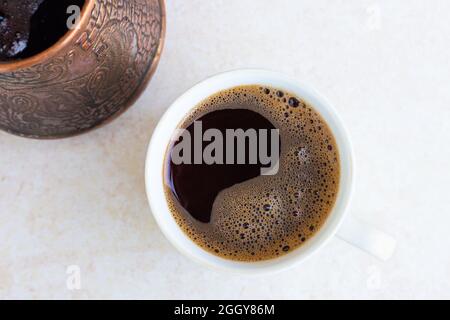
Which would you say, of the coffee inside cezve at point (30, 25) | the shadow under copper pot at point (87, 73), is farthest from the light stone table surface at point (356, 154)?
the coffee inside cezve at point (30, 25)

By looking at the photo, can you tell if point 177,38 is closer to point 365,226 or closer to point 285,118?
point 285,118

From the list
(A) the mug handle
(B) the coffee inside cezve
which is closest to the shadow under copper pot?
(B) the coffee inside cezve

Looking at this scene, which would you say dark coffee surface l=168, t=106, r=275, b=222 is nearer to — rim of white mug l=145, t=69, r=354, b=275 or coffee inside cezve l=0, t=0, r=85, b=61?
rim of white mug l=145, t=69, r=354, b=275

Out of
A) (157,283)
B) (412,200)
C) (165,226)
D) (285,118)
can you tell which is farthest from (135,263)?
(412,200)

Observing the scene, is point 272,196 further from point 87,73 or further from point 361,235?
point 87,73

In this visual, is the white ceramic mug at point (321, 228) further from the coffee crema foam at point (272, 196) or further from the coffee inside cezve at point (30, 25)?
the coffee inside cezve at point (30, 25)

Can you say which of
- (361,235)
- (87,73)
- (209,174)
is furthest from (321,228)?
(87,73)
